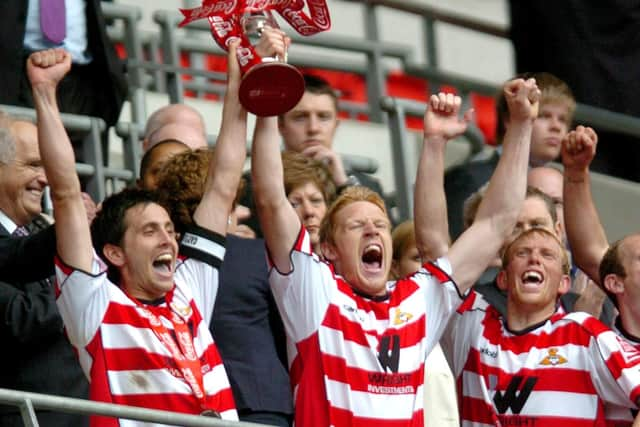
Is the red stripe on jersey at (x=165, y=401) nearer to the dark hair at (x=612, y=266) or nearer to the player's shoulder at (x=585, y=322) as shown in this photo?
the player's shoulder at (x=585, y=322)

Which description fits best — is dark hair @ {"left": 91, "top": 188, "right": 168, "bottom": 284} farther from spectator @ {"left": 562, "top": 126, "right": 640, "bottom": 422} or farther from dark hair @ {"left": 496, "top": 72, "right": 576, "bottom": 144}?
dark hair @ {"left": 496, "top": 72, "right": 576, "bottom": 144}

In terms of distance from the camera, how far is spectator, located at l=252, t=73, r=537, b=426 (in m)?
5.76

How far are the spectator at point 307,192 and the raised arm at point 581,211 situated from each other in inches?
32.0

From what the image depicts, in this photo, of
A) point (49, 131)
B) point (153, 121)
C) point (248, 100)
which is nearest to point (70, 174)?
point (49, 131)

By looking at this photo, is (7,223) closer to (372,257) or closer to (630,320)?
(372,257)

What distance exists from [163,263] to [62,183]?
0.41 m

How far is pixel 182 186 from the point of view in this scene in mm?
6164

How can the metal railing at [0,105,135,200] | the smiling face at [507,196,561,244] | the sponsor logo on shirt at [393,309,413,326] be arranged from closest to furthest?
the sponsor logo on shirt at [393,309,413,326], the smiling face at [507,196,561,244], the metal railing at [0,105,135,200]

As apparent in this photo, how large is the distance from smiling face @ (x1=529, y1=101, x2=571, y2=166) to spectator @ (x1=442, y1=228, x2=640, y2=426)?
1.36 m

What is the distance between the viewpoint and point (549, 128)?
7.56m

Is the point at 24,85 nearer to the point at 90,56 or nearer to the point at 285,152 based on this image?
the point at 90,56

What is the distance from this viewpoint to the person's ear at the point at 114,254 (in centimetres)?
580

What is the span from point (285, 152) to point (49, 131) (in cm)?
143

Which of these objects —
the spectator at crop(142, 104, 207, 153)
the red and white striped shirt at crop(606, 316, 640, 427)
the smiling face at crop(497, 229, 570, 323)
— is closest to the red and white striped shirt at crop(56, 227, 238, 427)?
the smiling face at crop(497, 229, 570, 323)
